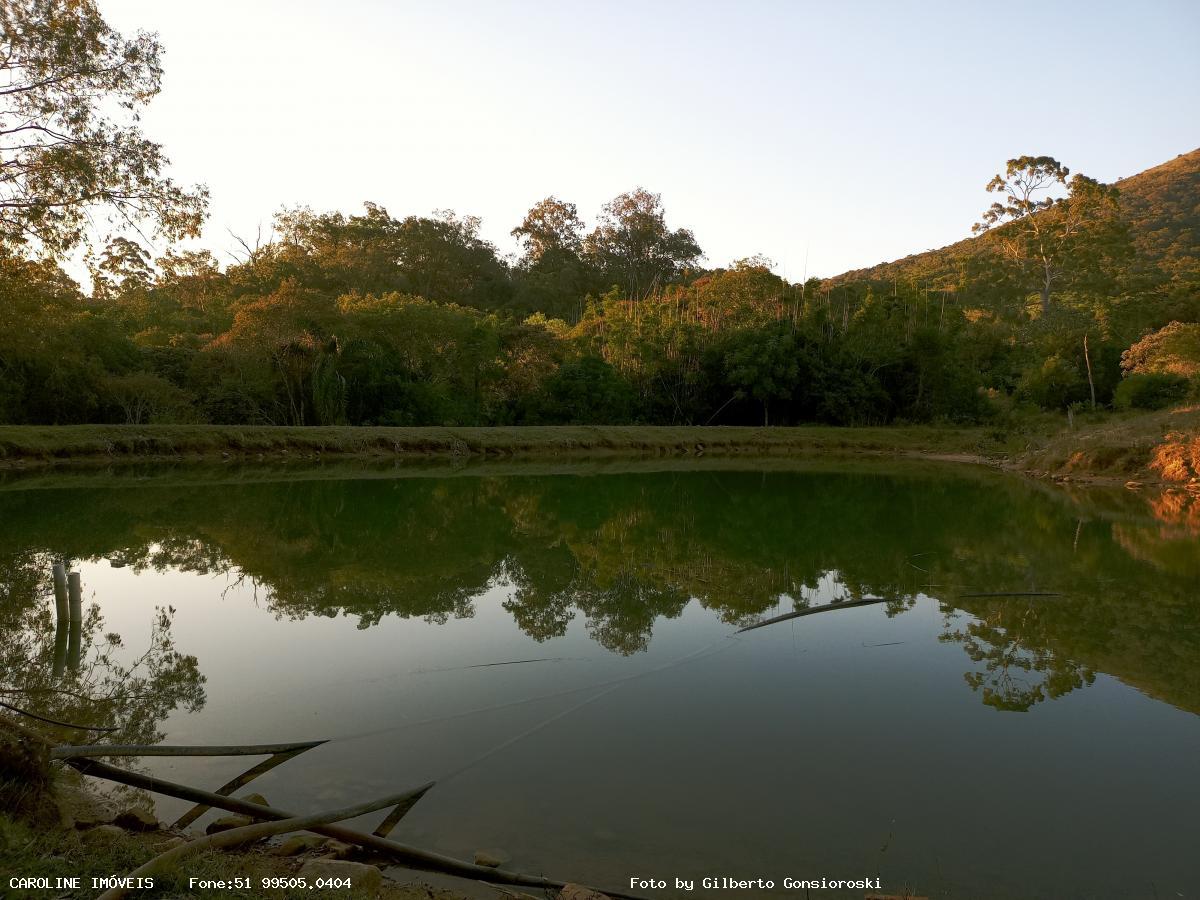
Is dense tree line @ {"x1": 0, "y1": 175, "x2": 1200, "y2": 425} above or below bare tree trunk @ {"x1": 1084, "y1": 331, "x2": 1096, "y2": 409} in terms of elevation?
above

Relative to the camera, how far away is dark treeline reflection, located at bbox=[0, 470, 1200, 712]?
784cm

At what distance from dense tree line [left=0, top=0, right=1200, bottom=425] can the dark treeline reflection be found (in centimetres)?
420

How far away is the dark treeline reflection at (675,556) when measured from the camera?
309 inches

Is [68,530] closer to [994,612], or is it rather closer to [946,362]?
[994,612]

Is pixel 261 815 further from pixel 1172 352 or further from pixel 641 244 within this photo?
pixel 641 244

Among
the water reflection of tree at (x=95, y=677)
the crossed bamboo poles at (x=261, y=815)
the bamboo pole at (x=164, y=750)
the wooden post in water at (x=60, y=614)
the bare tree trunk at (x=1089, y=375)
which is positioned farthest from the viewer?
the bare tree trunk at (x=1089, y=375)

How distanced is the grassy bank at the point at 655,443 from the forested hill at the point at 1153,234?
54.8ft

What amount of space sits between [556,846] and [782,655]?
381 cm

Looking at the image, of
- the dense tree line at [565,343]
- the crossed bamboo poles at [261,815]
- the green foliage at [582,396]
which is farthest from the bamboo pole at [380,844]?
the green foliage at [582,396]

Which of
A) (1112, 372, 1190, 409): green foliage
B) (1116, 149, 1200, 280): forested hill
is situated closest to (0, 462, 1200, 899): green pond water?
(1112, 372, 1190, 409): green foliage

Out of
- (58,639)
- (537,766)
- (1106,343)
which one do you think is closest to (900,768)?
(537,766)

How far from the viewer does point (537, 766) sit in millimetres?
4664

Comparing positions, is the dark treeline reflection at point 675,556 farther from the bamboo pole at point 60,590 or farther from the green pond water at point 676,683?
the bamboo pole at point 60,590

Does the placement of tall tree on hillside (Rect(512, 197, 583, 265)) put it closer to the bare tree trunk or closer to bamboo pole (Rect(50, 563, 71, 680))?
the bare tree trunk
